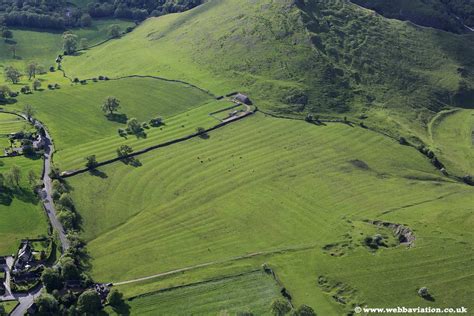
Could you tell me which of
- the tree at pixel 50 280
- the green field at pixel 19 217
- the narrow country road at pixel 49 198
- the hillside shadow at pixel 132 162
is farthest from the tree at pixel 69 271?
the hillside shadow at pixel 132 162


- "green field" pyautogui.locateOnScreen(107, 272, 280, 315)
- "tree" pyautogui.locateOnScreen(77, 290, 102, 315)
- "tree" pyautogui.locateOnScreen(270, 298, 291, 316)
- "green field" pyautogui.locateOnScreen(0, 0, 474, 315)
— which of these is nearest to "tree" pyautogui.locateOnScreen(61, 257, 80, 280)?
"green field" pyautogui.locateOnScreen(0, 0, 474, 315)

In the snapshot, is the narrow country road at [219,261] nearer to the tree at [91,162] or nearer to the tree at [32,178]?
the tree at [32,178]

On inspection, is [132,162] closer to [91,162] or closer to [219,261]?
[91,162]

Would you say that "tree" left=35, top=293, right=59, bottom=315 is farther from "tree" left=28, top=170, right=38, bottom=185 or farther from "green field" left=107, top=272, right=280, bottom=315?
"tree" left=28, top=170, right=38, bottom=185

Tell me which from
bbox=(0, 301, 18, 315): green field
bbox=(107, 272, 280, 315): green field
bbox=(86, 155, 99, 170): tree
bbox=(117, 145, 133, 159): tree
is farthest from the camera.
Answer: bbox=(117, 145, 133, 159): tree

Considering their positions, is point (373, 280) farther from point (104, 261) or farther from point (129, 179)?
point (129, 179)
